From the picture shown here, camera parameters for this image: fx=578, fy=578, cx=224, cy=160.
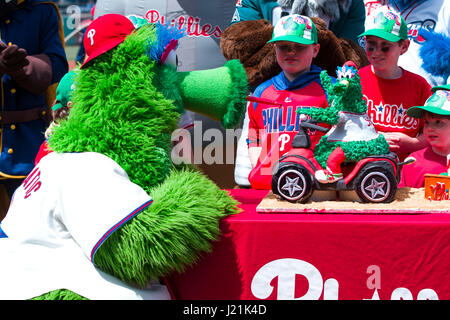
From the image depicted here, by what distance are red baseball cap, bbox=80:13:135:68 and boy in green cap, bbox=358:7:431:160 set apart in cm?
98

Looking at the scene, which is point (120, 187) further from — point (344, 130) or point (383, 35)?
point (383, 35)

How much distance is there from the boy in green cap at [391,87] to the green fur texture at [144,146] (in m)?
0.87

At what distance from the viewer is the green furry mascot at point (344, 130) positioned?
5.17ft

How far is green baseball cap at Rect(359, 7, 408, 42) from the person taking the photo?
210cm

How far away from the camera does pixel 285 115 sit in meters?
2.19

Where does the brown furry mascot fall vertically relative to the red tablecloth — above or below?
above

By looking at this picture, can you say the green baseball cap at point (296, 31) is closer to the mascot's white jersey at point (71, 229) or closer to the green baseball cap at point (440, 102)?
the green baseball cap at point (440, 102)

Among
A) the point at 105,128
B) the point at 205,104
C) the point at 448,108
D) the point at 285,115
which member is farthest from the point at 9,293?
the point at 448,108

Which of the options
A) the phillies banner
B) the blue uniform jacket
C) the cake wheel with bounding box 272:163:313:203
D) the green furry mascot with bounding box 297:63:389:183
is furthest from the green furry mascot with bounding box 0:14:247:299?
the phillies banner

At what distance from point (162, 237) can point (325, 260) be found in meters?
0.44

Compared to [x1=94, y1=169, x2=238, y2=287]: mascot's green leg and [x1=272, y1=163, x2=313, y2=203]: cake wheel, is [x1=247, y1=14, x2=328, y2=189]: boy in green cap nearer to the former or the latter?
[x1=272, y1=163, x2=313, y2=203]: cake wheel

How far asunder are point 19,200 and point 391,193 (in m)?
1.01

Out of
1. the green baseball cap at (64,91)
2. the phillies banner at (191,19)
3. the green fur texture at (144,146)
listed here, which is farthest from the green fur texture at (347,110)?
the phillies banner at (191,19)
